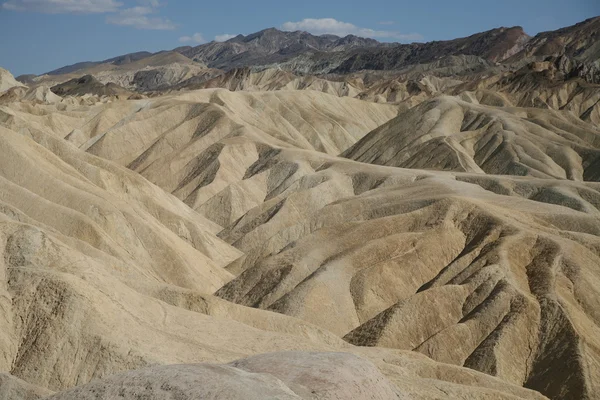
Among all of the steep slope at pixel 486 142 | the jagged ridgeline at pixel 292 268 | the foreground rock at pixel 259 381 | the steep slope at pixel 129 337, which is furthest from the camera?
the steep slope at pixel 486 142

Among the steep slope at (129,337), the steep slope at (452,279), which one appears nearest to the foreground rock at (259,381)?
the steep slope at (129,337)

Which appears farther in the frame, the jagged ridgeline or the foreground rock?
the jagged ridgeline

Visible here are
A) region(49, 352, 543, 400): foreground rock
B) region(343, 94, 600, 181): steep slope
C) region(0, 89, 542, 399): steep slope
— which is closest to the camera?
region(49, 352, 543, 400): foreground rock

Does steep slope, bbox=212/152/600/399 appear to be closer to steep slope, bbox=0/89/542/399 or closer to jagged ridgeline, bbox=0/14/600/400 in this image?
jagged ridgeline, bbox=0/14/600/400

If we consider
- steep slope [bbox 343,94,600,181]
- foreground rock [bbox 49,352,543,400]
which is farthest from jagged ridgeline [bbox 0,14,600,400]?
steep slope [bbox 343,94,600,181]

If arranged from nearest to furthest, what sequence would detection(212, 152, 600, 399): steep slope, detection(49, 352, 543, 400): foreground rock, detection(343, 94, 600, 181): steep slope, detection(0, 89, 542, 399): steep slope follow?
detection(49, 352, 543, 400): foreground rock → detection(0, 89, 542, 399): steep slope → detection(212, 152, 600, 399): steep slope → detection(343, 94, 600, 181): steep slope

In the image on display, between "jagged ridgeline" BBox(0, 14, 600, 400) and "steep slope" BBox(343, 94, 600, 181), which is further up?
"steep slope" BBox(343, 94, 600, 181)

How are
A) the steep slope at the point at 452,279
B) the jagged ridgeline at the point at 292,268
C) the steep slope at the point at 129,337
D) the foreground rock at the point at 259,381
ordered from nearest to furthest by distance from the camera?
the foreground rock at the point at 259,381
the steep slope at the point at 129,337
the jagged ridgeline at the point at 292,268
the steep slope at the point at 452,279

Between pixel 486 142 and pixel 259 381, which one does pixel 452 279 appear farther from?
pixel 486 142

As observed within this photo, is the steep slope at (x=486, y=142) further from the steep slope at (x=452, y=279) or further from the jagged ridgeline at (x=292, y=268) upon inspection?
the steep slope at (x=452, y=279)
